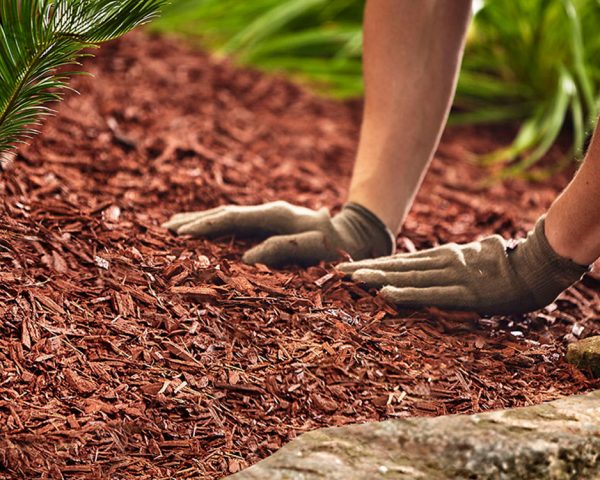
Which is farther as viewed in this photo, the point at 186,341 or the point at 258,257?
the point at 258,257

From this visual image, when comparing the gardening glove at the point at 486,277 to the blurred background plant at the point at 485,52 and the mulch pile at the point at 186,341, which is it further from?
the blurred background plant at the point at 485,52

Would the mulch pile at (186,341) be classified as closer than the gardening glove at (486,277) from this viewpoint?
Yes

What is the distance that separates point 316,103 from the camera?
13.3 ft

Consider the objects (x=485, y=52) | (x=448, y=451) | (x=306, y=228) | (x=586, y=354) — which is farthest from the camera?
(x=485, y=52)

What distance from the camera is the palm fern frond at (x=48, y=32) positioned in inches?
63.6

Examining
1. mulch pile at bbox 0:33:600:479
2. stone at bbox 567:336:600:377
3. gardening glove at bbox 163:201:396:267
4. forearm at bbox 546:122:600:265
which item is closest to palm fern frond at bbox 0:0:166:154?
mulch pile at bbox 0:33:600:479

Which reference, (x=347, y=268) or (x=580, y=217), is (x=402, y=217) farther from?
(x=580, y=217)

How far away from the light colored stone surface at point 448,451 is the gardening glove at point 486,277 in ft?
1.51

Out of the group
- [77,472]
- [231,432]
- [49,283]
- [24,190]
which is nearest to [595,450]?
[231,432]

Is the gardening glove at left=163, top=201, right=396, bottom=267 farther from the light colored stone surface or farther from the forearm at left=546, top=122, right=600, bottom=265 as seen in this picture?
the light colored stone surface

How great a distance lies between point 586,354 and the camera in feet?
6.03

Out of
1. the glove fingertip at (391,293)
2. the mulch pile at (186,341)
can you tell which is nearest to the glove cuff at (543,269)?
the mulch pile at (186,341)

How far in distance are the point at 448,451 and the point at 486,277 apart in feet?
2.07

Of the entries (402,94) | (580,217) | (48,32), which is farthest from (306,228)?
(48,32)
